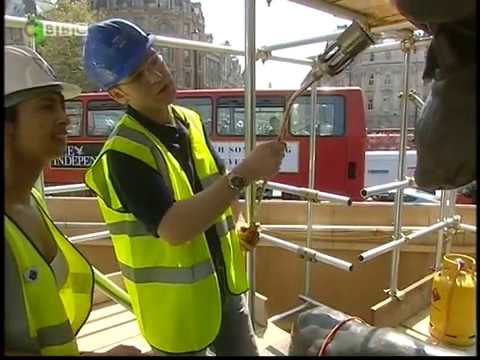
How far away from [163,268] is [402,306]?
5.20 feet

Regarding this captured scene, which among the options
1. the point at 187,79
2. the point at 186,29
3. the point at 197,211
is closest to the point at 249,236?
the point at 197,211

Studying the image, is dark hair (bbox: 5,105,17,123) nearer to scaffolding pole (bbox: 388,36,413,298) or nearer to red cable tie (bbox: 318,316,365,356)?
red cable tie (bbox: 318,316,365,356)

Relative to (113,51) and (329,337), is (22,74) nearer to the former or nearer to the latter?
(113,51)

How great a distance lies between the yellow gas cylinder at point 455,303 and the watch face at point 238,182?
142 cm

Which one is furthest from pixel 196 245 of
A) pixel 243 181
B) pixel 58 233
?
pixel 58 233

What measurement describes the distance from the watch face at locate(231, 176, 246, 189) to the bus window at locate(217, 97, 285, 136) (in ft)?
22.9

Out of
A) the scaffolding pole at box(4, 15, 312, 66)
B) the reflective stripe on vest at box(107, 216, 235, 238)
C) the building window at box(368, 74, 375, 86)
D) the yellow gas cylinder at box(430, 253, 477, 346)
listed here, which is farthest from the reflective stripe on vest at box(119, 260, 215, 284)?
the building window at box(368, 74, 375, 86)

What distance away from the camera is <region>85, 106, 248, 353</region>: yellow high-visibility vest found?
134cm

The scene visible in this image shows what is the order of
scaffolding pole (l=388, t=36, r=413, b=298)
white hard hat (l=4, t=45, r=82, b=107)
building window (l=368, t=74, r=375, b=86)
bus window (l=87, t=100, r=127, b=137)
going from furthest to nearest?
building window (l=368, t=74, r=375, b=86), bus window (l=87, t=100, r=127, b=137), scaffolding pole (l=388, t=36, r=413, b=298), white hard hat (l=4, t=45, r=82, b=107)

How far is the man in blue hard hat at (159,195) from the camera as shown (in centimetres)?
123

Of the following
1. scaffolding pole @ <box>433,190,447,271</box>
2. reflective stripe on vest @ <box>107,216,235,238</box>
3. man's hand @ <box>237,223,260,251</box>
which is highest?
reflective stripe on vest @ <box>107,216,235,238</box>

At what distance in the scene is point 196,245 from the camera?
54.6 inches

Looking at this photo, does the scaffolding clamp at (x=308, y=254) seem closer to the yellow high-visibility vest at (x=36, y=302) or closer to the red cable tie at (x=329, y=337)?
the red cable tie at (x=329, y=337)

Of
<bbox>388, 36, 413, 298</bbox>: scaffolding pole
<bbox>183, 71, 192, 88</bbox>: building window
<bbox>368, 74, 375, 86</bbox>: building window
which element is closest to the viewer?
<bbox>388, 36, 413, 298</bbox>: scaffolding pole
